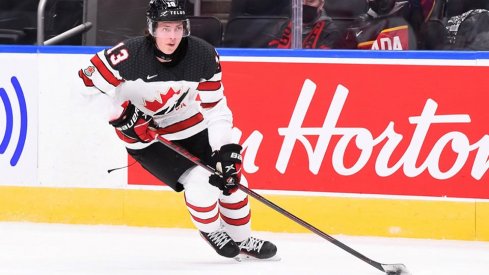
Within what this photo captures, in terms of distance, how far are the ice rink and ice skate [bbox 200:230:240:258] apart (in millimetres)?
56

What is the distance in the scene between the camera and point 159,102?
4.03 meters

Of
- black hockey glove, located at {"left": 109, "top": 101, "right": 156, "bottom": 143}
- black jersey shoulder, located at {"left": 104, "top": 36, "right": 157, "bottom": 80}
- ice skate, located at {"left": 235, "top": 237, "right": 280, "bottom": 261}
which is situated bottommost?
ice skate, located at {"left": 235, "top": 237, "right": 280, "bottom": 261}

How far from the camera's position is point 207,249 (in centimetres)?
463

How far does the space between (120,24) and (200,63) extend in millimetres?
1596

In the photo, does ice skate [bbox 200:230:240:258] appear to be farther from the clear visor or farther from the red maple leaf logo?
the clear visor

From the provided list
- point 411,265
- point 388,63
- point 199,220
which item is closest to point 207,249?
point 199,220

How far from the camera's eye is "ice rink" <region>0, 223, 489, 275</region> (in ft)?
13.3

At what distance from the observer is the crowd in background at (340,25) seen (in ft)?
16.6

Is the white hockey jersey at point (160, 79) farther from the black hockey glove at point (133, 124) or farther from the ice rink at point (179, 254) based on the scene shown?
the ice rink at point (179, 254)

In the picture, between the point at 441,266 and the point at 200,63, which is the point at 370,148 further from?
the point at 200,63

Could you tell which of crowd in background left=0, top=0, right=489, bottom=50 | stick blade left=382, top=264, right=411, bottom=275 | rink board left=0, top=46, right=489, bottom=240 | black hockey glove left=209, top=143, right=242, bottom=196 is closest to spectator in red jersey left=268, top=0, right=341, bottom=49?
crowd in background left=0, top=0, right=489, bottom=50

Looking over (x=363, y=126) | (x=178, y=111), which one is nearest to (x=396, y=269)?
(x=178, y=111)

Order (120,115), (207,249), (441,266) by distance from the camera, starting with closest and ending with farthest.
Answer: (120,115) → (441,266) → (207,249)

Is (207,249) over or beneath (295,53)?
beneath
